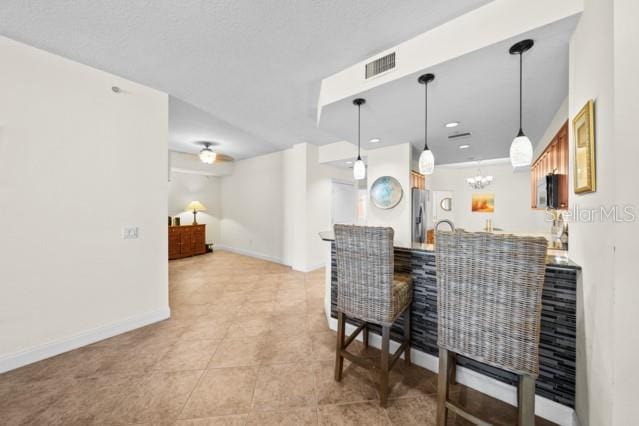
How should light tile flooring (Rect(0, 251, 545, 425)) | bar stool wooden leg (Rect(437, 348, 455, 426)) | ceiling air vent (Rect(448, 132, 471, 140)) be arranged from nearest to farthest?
1. bar stool wooden leg (Rect(437, 348, 455, 426))
2. light tile flooring (Rect(0, 251, 545, 425))
3. ceiling air vent (Rect(448, 132, 471, 140))

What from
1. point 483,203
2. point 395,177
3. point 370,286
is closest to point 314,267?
point 395,177

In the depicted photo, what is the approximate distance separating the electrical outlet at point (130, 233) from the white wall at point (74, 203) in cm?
5

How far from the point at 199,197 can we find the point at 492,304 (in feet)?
23.0

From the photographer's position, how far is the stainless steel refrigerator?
3.85 metres

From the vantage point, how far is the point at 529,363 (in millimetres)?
1119

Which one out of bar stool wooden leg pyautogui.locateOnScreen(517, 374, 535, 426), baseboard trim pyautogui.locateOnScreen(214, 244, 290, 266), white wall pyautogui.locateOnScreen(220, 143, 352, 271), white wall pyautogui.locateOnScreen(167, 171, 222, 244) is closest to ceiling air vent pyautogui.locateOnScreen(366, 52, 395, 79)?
bar stool wooden leg pyautogui.locateOnScreen(517, 374, 535, 426)

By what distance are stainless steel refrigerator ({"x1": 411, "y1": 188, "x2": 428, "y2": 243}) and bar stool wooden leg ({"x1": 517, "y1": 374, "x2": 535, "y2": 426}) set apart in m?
2.76

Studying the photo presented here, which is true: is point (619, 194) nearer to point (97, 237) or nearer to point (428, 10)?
point (428, 10)

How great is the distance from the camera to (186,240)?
230 inches

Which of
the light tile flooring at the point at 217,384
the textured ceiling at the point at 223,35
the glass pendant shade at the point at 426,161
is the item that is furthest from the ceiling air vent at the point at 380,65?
the light tile flooring at the point at 217,384

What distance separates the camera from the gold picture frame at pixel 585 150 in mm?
1123

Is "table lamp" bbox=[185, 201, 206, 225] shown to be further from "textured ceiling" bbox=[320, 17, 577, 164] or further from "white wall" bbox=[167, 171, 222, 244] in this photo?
"textured ceiling" bbox=[320, 17, 577, 164]

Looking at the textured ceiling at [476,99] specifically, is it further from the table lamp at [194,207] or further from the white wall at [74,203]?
the table lamp at [194,207]

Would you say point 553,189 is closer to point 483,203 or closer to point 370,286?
point 370,286
